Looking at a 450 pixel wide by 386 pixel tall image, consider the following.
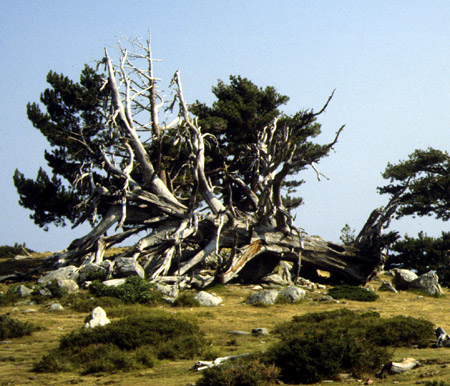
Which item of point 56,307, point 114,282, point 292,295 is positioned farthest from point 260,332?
point 114,282

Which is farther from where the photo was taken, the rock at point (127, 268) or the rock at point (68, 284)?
the rock at point (127, 268)

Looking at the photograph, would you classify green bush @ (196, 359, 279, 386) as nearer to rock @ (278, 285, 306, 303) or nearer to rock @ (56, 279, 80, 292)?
rock @ (278, 285, 306, 303)

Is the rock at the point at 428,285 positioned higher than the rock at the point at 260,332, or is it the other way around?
the rock at the point at 428,285

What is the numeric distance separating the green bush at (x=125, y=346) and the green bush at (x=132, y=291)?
258 inches

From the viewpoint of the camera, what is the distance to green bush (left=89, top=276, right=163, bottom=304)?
75.3 ft

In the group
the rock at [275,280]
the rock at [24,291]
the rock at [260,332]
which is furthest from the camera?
the rock at [275,280]

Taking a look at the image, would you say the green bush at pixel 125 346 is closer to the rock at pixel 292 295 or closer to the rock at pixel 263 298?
the rock at pixel 263 298

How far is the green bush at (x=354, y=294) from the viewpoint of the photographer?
25.8 meters

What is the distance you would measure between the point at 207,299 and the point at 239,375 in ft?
41.8

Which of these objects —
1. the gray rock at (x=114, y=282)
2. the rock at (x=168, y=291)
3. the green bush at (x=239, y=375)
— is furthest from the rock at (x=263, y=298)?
the green bush at (x=239, y=375)

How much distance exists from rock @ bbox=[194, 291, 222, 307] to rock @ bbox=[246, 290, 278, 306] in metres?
1.17

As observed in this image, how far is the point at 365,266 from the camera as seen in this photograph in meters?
30.8

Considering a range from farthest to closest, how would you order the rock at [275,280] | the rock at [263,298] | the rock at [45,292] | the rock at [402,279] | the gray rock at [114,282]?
1. the rock at [402,279]
2. the rock at [275,280]
3. the gray rock at [114,282]
4. the rock at [45,292]
5. the rock at [263,298]

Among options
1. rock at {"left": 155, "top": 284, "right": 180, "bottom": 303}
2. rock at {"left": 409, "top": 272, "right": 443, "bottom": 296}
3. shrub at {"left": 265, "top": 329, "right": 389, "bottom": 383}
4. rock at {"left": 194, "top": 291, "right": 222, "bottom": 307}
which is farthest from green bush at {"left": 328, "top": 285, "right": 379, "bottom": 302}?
shrub at {"left": 265, "top": 329, "right": 389, "bottom": 383}
